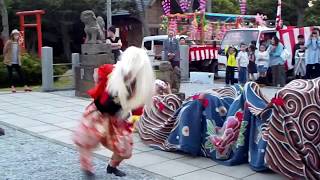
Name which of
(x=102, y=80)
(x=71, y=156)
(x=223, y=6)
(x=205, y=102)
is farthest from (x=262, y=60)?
(x=223, y=6)

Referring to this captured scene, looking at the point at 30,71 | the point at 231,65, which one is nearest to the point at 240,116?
the point at 231,65

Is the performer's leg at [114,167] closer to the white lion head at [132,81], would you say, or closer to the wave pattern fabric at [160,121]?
the white lion head at [132,81]

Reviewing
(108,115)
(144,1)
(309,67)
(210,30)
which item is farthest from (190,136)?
(144,1)

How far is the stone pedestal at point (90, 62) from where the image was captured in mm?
11273

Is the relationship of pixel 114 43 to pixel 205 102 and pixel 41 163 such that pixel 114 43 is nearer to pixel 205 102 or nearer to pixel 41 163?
pixel 205 102

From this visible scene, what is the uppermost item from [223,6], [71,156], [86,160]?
[223,6]

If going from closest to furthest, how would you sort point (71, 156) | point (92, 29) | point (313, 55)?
point (71, 156) → point (92, 29) → point (313, 55)

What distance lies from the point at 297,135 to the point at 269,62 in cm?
908

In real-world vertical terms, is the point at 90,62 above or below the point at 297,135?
above

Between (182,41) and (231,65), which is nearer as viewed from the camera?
(231,65)

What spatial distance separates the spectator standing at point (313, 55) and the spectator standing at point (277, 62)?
2.58 feet

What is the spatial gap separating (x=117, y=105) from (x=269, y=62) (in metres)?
9.40

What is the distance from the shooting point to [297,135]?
4.32 m

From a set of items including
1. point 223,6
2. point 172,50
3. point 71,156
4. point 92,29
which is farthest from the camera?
point 223,6
